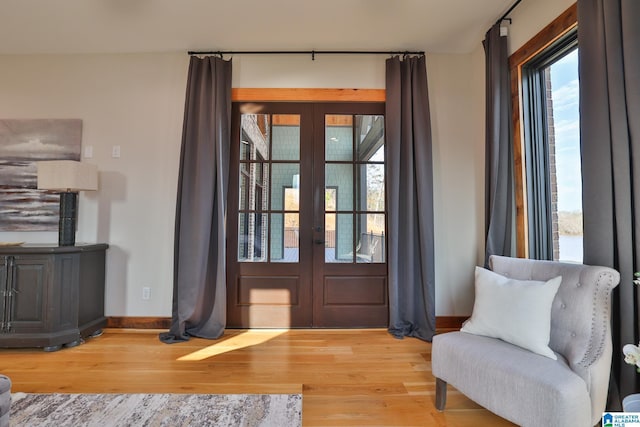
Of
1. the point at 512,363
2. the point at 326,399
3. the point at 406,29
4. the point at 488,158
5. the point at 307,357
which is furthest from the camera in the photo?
the point at 406,29

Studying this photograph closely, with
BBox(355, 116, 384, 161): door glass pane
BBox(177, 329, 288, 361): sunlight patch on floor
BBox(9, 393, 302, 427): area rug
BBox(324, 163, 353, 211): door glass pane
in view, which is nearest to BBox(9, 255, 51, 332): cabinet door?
BBox(9, 393, 302, 427): area rug

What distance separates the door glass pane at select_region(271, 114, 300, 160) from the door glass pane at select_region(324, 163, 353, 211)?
371 mm

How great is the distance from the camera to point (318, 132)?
3.16 metres

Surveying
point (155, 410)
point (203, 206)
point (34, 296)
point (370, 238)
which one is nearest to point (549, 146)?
point (370, 238)

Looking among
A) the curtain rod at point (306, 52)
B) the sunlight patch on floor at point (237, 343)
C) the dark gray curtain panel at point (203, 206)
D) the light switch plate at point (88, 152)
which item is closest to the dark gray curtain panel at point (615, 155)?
the curtain rod at point (306, 52)

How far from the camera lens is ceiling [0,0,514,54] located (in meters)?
2.47

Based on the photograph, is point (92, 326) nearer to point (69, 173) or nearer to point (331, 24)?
point (69, 173)

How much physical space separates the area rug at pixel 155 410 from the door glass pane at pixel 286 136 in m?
2.14

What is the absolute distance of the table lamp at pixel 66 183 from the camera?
262cm

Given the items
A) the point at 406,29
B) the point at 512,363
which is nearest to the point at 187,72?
the point at 406,29

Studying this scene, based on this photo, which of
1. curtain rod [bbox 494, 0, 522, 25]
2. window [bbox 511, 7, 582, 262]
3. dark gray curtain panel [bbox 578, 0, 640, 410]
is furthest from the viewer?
curtain rod [bbox 494, 0, 522, 25]

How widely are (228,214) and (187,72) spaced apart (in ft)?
4.96

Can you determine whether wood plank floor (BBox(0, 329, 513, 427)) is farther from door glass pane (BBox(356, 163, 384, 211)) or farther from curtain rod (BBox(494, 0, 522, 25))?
curtain rod (BBox(494, 0, 522, 25))

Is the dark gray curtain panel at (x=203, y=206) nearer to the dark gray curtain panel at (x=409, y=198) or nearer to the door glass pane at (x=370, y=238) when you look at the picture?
the door glass pane at (x=370, y=238)
